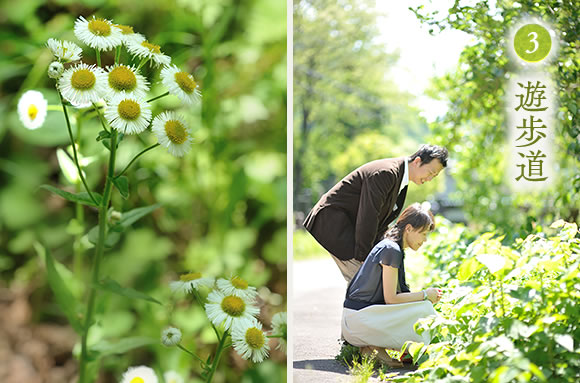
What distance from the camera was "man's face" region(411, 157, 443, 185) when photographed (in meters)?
2.20

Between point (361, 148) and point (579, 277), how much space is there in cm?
162

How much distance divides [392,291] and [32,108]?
1.35 metres

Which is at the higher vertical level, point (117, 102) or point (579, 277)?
point (117, 102)

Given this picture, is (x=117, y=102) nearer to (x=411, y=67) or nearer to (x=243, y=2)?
(x=243, y=2)

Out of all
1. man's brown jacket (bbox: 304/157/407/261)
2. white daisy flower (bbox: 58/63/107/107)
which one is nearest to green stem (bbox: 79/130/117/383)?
white daisy flower (bbox: 58/63/107/107)

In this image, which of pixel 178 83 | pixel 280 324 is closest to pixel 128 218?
pixel 178 83

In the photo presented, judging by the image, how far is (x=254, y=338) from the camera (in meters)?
1.86

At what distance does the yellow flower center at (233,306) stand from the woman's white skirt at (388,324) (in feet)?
1.53

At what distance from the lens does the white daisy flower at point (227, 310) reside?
6.10 feet

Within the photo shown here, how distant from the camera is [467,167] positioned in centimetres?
255

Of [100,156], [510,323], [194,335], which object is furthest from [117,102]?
[510,323]

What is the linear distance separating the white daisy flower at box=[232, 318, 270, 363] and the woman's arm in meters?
0.49

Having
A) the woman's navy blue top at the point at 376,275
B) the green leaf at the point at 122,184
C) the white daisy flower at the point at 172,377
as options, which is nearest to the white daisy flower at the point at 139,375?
the white daisy flower at the point at 172,377

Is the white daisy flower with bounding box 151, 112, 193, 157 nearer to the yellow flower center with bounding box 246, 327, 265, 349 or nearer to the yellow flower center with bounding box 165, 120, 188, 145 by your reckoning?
the yellow flower center with bounding box 165, 120, 188, 145
